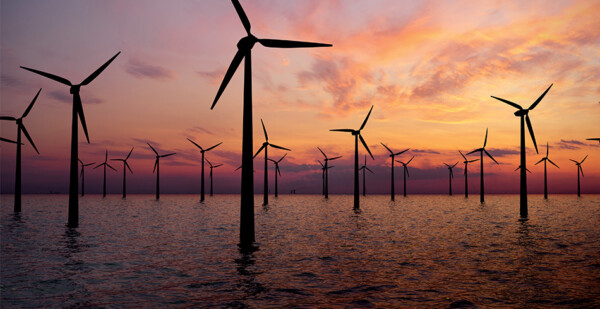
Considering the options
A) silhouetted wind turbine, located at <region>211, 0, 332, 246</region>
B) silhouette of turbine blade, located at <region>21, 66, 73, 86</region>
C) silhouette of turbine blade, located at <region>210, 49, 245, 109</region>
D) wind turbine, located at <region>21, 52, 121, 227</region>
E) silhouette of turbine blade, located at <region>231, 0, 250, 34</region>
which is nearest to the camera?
silhouetted wind turbine, located at <region>211, 0, 332, 246</region>

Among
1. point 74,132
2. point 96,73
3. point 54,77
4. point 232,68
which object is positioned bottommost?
point 74,132

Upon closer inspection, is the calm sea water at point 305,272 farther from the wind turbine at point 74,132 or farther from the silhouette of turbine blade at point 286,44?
the silhouette of turbine blade at point 286,44

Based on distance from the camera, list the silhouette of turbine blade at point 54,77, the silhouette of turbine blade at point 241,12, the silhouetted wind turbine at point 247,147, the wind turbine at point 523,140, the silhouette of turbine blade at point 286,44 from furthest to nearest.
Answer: the wind turbine at point 523,140 → the silhouette of turbine blade at point 54,77 → the silhouette of turbine blade at point 286,44 → the silhouette of turbine blade at point 241,12 → the silhouetted wind turbine at point 247,147

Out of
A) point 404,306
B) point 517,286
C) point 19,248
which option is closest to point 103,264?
point 19,248

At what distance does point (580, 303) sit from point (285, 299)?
10.4 metres

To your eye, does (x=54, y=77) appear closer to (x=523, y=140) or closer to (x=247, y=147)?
(x=247, y=147)

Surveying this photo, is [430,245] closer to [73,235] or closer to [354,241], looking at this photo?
[354,241]

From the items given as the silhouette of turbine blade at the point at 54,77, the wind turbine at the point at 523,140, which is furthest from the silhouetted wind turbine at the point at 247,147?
the wind turbine at the point at 523,140

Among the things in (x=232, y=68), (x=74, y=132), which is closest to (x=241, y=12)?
(x=232, y=68)

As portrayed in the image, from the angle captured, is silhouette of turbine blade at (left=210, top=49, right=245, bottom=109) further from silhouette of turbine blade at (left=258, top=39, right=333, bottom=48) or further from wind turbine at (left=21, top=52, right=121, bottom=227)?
wind turbine at (left=21, top=52, right=121, bottom=227)

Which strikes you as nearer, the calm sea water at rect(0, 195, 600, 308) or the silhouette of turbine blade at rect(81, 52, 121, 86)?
the calm sea water at rect(0, 195, 600, 308)

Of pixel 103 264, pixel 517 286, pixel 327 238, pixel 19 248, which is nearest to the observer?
pixel 517 286

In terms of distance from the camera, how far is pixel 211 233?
39.8 metres

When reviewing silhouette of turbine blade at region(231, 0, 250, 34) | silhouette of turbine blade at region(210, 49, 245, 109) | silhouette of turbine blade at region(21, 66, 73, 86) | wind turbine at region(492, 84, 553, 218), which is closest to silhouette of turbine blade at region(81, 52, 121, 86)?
silhouette of turbine blade at region(21, 66, 73, 86)
